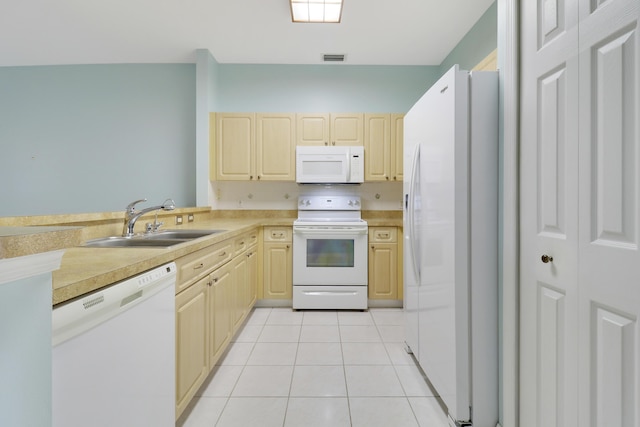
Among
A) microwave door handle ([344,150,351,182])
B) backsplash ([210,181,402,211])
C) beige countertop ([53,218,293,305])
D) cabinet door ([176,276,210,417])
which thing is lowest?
cabinet door ([176,276,210,417])

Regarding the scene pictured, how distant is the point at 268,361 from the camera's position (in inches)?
86.1

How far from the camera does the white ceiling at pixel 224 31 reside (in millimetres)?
2691

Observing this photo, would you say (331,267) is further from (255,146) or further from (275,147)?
(255,146)

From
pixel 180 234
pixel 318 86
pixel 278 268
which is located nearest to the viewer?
pixel 180 234

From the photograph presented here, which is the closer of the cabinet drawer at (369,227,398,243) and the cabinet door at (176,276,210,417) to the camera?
the cabinet door at (176,276,210,417)

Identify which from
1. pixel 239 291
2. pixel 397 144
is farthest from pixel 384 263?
pixel 239 291

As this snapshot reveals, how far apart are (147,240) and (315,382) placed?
4.54ft

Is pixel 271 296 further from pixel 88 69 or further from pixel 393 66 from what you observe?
pixel 88 69

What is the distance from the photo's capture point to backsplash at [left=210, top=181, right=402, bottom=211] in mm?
3814

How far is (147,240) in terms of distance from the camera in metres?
1.96

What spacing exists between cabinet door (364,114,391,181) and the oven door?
0.74 meters
